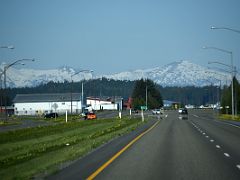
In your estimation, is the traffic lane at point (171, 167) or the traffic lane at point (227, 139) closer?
the traffic lane at point (171, 167)

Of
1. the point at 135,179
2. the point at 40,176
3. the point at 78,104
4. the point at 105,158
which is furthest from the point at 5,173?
the point at 78,104

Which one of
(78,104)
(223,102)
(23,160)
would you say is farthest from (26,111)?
(23,160)

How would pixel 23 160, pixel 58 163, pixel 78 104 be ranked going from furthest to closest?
Result: pixel 78 104 → pixel 23 160 → pixel 58 163

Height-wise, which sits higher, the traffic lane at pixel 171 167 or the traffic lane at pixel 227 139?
the traffic lane at pixel 227 139

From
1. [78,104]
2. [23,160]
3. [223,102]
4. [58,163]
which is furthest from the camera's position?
[78,104]

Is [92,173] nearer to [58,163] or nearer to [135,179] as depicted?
[135,179]

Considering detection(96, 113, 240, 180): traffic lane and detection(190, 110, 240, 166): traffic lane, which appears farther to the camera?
detection(190, 110, 240, 166): traffic lane

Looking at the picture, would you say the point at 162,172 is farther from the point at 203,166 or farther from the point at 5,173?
the point at 5,173

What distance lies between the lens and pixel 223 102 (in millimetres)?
139625

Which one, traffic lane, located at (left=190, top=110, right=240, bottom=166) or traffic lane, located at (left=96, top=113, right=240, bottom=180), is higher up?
traffic lane, located at (left=190, top=110, right=240, bottom=166)

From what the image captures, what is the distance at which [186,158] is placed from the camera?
19703mm

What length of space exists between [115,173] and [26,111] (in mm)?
180785

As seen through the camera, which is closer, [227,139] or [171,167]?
[171,167]

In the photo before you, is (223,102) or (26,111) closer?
(223,102)
